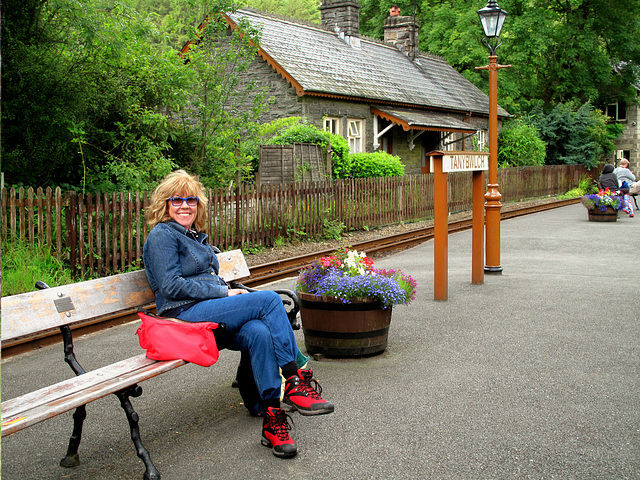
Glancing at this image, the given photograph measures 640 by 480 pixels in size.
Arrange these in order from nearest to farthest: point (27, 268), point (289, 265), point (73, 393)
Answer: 1. point (73, 393)
2. point (27, 268)
3. point (289, 265)

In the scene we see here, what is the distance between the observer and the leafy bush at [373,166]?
1909cm

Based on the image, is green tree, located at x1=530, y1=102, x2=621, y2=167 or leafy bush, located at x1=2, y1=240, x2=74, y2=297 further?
green tree, located at x1=530, y1=102, x2=621, y2=167

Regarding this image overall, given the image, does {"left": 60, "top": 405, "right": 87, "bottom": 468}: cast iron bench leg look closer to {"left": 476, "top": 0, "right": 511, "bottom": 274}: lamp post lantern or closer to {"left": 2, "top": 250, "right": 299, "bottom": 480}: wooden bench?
{"left": 2, "top": 250, "right": 299, "bottom": 480}: wooden bench

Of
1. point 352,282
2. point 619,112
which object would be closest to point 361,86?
point 352,282

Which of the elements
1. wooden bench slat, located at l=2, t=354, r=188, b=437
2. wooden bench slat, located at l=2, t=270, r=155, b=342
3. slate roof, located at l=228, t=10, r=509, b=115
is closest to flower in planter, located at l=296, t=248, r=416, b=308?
wooden bench slat, located at l=2, t=270, r=155, b=342

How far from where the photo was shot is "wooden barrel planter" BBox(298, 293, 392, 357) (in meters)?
5.39

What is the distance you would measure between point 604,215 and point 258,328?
1621 cm

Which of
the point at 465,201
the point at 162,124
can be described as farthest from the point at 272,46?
the point at 162,124

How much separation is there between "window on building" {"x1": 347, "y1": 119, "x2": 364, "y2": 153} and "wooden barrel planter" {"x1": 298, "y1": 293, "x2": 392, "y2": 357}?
1896cm

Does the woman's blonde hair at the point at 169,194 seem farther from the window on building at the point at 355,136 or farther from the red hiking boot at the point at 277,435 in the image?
the window on building at the point at 355,136

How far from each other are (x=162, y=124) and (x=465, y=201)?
13692mm

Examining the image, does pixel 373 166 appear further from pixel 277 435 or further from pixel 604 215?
pixel 277 435

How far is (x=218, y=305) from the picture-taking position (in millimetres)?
4188

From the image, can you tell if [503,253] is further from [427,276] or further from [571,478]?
[571,478]
